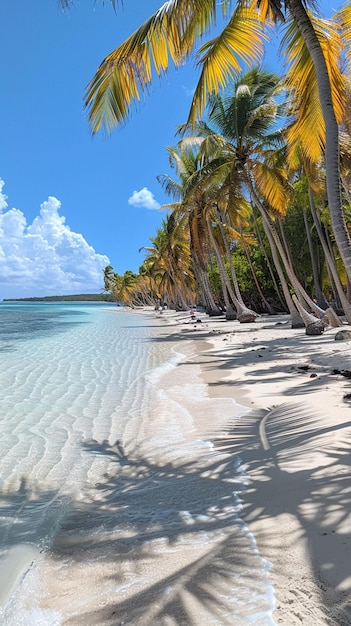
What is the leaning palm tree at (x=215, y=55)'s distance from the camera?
18.6ft

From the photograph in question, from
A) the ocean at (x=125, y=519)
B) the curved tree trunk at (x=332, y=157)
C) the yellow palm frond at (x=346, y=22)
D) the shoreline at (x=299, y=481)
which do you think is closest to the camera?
the shoreline at (x=299, y=481)

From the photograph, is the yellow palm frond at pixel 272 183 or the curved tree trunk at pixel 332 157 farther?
the yellow palm frond at pixel 272 183

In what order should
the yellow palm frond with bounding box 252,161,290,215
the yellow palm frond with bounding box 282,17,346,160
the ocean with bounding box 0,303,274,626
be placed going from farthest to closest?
the yellow palm frond with bounding box 252,161,290,215 < the yellow palm frond with bounding box 282,17,346,160 < the ocean with bounding box 0,303,274,626

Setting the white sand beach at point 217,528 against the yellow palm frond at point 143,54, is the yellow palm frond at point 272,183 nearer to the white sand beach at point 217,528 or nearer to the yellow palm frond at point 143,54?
the yellow palm frond at point 143,54

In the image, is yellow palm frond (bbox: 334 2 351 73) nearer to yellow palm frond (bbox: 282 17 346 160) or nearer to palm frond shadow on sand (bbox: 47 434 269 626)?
yellow palm frond (bbox: 282 17 346 160)

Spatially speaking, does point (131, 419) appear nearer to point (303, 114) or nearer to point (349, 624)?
point (349, 624)

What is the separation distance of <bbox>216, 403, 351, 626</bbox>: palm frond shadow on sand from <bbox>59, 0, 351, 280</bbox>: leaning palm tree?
97.9 inches

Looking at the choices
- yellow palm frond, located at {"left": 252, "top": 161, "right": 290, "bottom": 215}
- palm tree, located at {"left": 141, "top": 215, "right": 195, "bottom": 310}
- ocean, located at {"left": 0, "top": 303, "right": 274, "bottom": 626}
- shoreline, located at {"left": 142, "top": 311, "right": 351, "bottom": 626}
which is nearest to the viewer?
shoreline, located at {"left": 142, "top": 311, "right": 351, "bottom": 626}

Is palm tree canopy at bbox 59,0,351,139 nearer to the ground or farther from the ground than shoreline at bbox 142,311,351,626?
farther from the ground

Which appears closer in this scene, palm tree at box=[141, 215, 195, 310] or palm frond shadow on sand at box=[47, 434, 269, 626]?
palm frond shadow on sand at box=[47, 434, 269, 626]

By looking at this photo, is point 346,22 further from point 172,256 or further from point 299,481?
point 172,256

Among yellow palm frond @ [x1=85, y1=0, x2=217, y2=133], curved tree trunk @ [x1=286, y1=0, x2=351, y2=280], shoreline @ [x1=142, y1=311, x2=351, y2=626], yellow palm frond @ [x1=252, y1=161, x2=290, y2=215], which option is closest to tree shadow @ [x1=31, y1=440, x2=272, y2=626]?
shoreline @ [x1=142, y1=311, x2=351, y2=626]

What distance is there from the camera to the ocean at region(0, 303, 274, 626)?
→ 76.8 inches

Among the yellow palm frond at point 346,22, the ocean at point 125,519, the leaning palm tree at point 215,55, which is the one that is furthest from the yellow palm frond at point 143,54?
the ocean at point 125,519
